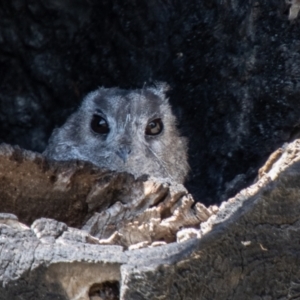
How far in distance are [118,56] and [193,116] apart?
56cm

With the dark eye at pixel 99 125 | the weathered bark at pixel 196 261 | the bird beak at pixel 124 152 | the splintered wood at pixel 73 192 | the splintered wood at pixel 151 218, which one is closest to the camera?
the weathered bark at pixel 196 261

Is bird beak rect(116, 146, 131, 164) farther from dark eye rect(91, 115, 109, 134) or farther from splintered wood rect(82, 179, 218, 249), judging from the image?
splintered wood rect(82, 179, 218, 249)

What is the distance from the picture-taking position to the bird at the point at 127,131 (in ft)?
13.8

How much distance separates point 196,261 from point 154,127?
269cm

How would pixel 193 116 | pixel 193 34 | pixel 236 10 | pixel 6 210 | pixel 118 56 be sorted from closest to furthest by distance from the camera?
pixel 6 210, pixel 236 10, pixel 193 34, pixel 193 116, pixel 118 56

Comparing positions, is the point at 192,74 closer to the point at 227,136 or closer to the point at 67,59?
the point at 227,136

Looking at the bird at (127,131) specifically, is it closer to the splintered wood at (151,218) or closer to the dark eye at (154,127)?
the dark eye at (154,127)

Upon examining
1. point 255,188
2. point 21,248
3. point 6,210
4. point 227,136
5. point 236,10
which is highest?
point 236,10

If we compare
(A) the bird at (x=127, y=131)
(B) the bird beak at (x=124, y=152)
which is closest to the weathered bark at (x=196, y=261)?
(B) the bird beak at (x=124, y=152)

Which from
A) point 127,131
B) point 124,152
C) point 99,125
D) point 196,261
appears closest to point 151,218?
point 196,261

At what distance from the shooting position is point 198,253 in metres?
1.76

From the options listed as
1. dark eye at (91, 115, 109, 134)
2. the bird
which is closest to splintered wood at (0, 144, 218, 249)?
the bird

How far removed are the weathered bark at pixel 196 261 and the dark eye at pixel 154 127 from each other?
2538 mm

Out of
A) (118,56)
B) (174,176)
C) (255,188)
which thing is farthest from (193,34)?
(255,188)
